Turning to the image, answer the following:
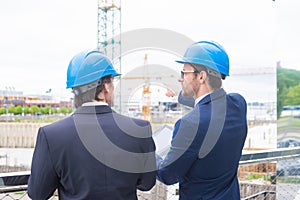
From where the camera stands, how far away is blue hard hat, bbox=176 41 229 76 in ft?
5.60

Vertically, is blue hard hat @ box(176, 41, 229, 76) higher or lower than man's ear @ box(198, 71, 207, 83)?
higher

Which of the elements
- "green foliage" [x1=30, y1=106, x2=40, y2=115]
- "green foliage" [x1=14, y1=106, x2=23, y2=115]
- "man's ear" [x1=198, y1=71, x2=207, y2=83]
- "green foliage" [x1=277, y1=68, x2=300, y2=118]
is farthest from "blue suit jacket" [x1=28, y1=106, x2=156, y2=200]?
"green foliage" [x1=14, y1=106, x2=23, y2=115]

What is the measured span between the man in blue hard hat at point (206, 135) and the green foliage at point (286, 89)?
1.81 metres

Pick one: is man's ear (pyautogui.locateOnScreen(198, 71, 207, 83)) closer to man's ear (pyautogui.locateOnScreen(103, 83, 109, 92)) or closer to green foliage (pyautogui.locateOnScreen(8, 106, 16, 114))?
man's ear (pyautogui.locateOnScreen(103, 83, 109, 92))

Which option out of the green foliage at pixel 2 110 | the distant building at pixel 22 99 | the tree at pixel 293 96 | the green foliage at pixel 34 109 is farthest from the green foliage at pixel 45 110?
the tree at pixel 293 96

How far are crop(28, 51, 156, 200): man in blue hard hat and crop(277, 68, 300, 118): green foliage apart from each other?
2.26 m

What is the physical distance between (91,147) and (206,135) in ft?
1.69

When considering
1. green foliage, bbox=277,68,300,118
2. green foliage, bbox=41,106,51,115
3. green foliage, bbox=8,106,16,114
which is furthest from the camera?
green foliage, bbox=8,106,16,114

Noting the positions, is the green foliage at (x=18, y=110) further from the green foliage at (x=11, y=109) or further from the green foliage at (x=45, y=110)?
the green foliage at (x=45, y=110)

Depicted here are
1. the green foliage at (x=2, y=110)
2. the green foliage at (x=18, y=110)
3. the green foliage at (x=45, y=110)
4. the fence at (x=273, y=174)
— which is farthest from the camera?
the green foliage at (x=18, y=110)

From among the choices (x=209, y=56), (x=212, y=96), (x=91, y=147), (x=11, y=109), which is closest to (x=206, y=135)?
(x=212, y=96)

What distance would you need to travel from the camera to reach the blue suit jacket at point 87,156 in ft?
4.51

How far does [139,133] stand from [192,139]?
0.24 meters

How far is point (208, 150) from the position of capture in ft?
→ 5.25
